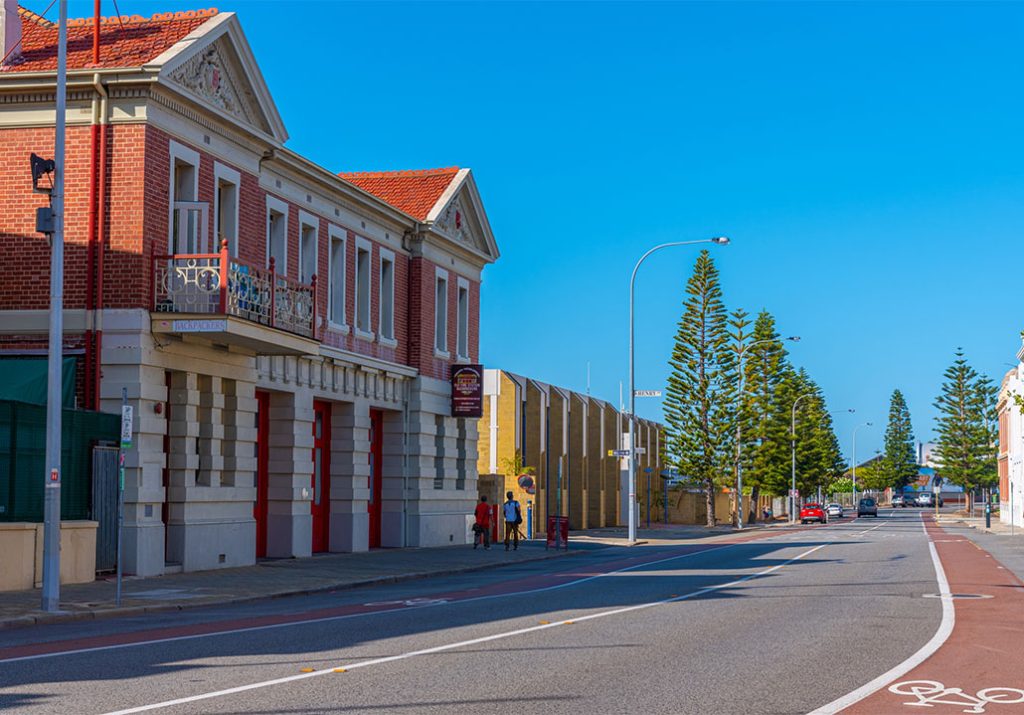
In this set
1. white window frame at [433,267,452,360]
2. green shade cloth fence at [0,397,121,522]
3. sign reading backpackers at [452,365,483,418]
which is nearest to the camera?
green shade cloth fence at [0,397,121,522]

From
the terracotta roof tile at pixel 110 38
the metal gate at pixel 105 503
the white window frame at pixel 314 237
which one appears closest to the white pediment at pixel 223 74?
the terracotta roof tile at pixel 110 38

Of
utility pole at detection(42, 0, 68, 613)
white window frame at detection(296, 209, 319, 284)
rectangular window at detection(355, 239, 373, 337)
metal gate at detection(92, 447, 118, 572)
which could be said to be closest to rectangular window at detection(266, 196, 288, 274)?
white window frame at detection(296, 209, 319, 284)

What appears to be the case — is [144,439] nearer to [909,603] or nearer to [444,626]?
[444,626]

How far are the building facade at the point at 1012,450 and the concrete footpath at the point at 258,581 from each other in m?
42.2

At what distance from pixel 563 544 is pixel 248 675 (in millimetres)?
28598

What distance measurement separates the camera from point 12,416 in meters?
20.1

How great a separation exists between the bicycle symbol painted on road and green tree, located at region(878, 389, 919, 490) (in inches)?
6091

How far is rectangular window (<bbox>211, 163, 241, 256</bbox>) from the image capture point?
2588 centimetres

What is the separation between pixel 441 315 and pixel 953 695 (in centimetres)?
2864

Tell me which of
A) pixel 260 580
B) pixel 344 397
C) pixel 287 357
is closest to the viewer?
pixel 260 580

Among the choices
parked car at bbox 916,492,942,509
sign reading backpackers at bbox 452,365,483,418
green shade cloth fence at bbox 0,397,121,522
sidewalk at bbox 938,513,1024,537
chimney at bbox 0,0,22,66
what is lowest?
parked car at bbox 916,492,942,509

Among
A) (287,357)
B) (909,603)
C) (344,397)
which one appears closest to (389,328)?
(344,397)

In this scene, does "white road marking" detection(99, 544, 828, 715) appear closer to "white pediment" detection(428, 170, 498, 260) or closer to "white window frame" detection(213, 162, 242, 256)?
"white window frame" detection(213, 162, 242, 256)

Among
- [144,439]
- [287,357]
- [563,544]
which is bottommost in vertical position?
[563,544]
